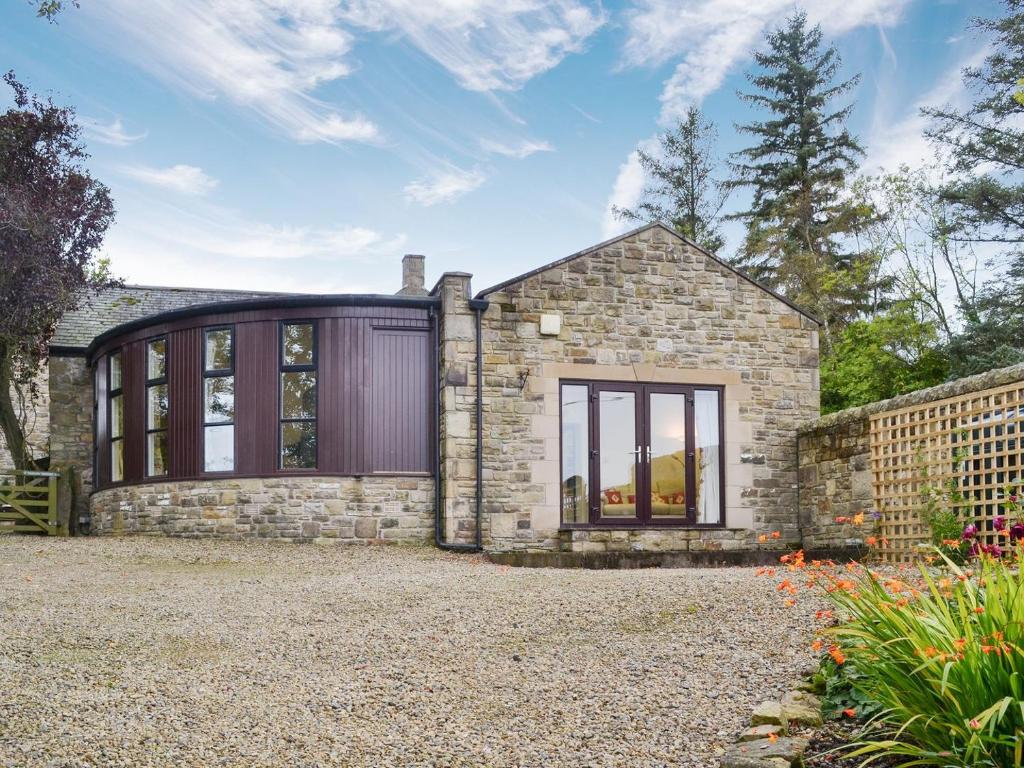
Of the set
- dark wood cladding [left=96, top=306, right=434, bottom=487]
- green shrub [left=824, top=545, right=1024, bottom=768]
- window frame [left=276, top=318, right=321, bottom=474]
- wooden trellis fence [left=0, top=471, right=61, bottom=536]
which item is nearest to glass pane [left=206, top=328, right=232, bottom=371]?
dark wood cladding [left=96, top=306, right=434, bottom=487]

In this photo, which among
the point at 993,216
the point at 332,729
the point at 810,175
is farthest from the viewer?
the point at 810,175

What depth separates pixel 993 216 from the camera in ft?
70.5

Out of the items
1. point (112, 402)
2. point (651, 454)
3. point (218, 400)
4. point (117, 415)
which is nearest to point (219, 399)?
point (218, 400)

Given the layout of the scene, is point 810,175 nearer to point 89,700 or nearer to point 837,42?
point 837,42

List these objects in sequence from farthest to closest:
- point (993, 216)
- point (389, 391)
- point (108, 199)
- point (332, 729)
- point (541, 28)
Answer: point (993, 216)
point (108, 199)
point (541, 28)
point (389, 391)
point (332, 729)

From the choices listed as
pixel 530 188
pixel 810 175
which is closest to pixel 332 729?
pixel 530 188

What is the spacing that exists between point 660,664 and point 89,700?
10.6ft

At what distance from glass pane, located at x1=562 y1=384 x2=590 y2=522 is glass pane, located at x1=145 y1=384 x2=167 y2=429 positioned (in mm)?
5853

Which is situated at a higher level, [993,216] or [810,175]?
[810,175]

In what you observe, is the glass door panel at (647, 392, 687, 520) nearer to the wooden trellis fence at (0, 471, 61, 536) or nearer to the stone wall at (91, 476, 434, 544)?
the stone wall at (91, 476, 434, 544)

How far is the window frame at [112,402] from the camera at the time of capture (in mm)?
15383

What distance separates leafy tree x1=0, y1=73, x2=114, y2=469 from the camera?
1683 centimetres

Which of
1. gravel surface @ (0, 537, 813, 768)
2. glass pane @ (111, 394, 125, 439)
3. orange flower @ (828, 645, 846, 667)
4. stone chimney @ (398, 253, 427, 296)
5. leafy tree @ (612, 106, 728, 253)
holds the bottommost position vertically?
gravel surface @ (0, 537, 813, 768)

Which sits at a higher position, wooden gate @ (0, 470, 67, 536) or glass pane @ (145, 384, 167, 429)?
glass pane @ (145, 384, 167, 429)
